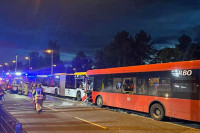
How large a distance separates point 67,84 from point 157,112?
14638 mm

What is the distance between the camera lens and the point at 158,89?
11984mm

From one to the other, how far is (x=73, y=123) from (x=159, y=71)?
5.38 meters

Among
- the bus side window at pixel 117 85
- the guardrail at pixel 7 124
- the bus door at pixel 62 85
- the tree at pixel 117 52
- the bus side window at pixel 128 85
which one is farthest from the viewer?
the tree at pixel 117 52

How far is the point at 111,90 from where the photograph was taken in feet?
52.2

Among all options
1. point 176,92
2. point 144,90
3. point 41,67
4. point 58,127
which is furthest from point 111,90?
point 41,67

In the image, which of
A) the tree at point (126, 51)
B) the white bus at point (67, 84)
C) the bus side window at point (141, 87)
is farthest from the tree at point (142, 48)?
the bus side window at point (141, 87)

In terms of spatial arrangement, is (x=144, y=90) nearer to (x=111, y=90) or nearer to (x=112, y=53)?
(x=111, y=90)

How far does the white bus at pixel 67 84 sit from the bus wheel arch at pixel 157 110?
10421mm

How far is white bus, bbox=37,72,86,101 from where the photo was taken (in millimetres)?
22391

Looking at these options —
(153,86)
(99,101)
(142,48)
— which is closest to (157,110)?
(153,86)

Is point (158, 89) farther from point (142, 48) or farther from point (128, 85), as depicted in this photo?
point (142, 48)

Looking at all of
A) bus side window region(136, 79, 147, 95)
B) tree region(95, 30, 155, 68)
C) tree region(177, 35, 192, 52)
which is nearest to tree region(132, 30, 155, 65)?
tree region(95, 30, 155, 68)

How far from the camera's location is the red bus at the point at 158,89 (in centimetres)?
1021

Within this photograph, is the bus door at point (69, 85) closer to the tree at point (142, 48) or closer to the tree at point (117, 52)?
the tree at point (117, 52)
